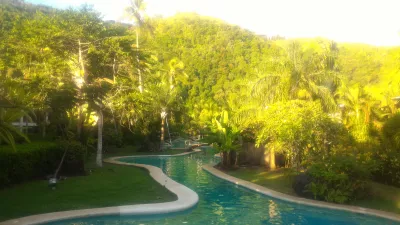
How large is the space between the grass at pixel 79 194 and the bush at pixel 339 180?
5.47 metres

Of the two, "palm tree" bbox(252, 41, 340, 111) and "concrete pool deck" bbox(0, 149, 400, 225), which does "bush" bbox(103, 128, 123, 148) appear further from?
"concrete pool deck" bbox(0, 149, 400, 225)

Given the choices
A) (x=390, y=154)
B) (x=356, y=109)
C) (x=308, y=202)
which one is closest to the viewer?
(x=308, y=202)

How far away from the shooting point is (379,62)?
47.7 m

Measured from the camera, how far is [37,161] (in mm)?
15141

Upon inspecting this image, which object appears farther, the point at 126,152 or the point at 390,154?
the point at 126,152

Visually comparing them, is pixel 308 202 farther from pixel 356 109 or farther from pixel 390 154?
pixel 356 109

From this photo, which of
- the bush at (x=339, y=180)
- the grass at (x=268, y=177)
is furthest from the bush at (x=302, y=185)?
the grass at (x=268, y=177)

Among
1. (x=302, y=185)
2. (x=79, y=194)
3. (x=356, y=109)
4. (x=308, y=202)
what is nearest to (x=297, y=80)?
(x=356, y=109)

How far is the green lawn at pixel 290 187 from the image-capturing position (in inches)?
473

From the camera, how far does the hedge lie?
12.9 m

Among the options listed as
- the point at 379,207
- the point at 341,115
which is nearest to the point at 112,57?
the point at 341,115

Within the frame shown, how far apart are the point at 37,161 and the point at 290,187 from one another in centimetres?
1136

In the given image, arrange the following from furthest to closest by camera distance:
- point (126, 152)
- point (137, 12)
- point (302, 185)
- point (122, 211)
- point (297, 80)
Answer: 1. point (137, 12)
2. point (126, 152)
3. point (297, 80)
4. point (302, 185)
5. point (122, 211)

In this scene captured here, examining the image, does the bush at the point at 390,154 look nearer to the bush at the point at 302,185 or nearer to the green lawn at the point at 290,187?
the green lawn at the point at 290,187
